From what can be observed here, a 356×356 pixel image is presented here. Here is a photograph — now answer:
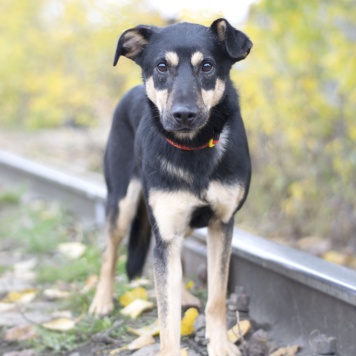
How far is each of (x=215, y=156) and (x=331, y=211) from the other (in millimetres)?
2765

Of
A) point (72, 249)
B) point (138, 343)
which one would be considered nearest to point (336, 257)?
point (138, 343)

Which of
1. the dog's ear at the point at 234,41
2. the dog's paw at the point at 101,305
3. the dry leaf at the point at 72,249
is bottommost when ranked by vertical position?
the dry leaf at the point at 72,249

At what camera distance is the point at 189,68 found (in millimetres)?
3732

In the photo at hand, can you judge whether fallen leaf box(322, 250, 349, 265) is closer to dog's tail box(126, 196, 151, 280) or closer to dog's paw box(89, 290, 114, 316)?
dog's tail box(126, 196, 151, 280)

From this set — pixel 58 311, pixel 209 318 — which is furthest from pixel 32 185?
pixel 209 318

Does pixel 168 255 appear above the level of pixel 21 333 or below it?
above

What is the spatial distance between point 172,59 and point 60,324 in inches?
78.8

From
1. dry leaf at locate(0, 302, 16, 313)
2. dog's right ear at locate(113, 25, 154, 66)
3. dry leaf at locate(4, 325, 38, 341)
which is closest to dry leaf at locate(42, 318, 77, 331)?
dry leaf at locate(4, 325, 38, 341)

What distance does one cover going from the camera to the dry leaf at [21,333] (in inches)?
184

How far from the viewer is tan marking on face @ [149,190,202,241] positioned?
3.94m

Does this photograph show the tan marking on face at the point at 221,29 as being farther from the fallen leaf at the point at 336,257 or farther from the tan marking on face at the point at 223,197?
the fallen leaf at the point at 336,257

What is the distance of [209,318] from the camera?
13.8ft

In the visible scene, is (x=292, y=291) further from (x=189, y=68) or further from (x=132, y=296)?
(x=189, y=68)

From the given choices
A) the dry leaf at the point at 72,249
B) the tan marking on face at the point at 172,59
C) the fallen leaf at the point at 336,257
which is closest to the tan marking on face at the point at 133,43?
the tan marking on face at the point at 172,59
